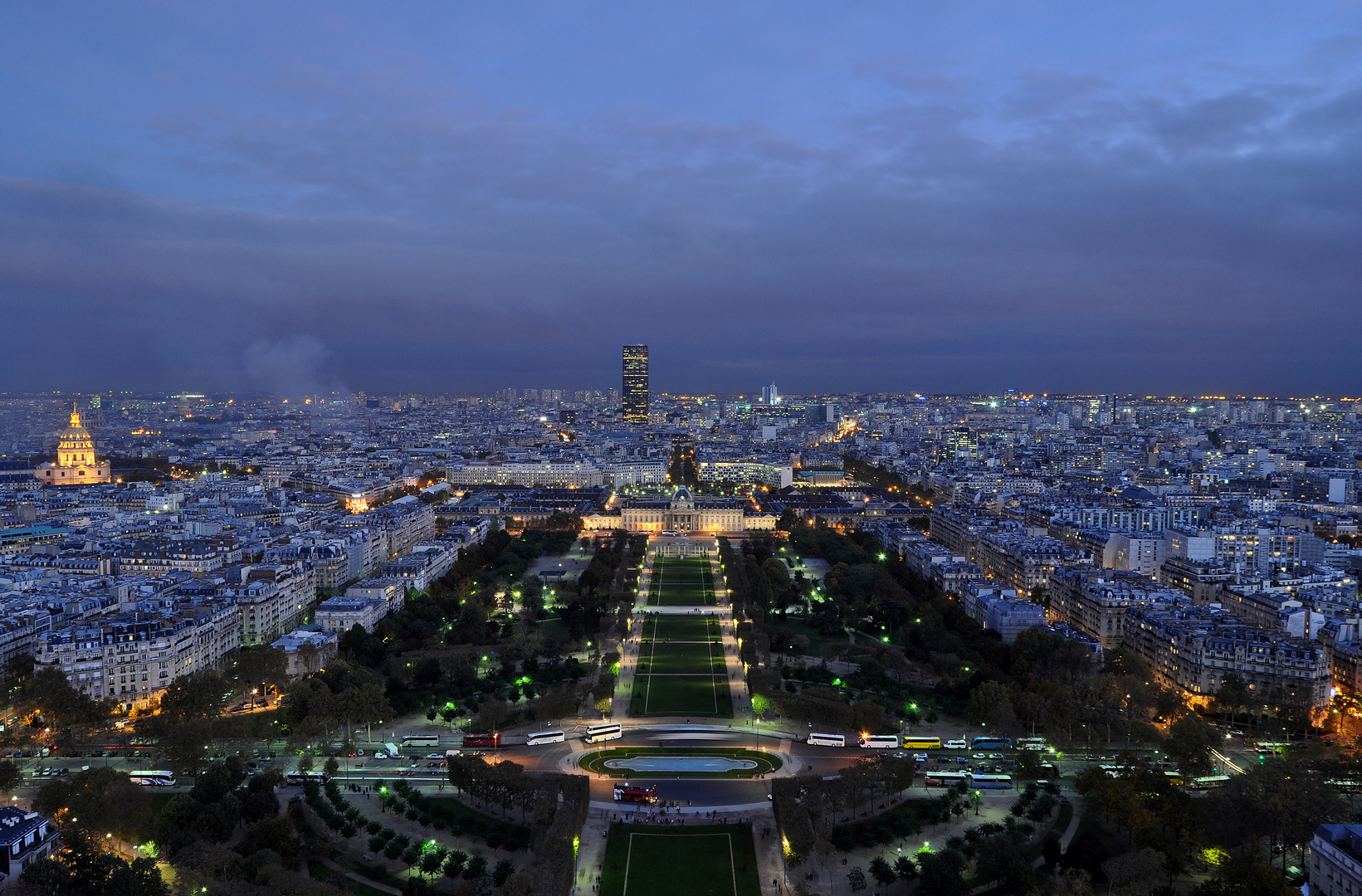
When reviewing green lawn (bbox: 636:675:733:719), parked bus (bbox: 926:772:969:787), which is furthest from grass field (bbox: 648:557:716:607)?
parked bus (bbox: 926:772:969:787)

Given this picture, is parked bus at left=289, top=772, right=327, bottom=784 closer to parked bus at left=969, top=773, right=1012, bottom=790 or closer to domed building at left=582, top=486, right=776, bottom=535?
parked bus at left=969, top=773, right=1012, bottom=790

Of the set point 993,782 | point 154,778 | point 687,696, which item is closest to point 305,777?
point 154,778

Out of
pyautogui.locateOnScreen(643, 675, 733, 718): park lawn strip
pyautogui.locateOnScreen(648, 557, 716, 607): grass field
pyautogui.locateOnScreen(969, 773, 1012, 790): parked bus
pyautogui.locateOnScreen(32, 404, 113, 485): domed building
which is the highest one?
pyautogui.locateOnScreen(32, 404, 113, 485): domed building

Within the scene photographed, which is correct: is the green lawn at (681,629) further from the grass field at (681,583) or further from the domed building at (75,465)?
the domed building at (75,465)

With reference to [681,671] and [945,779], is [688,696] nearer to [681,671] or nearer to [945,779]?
[681,671]

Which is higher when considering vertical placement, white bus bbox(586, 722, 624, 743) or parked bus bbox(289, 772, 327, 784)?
white bus bbox(586, 722, 624, 743)

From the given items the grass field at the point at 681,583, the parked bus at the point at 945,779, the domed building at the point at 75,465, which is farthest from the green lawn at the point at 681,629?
the domed building at the point at 75,465
